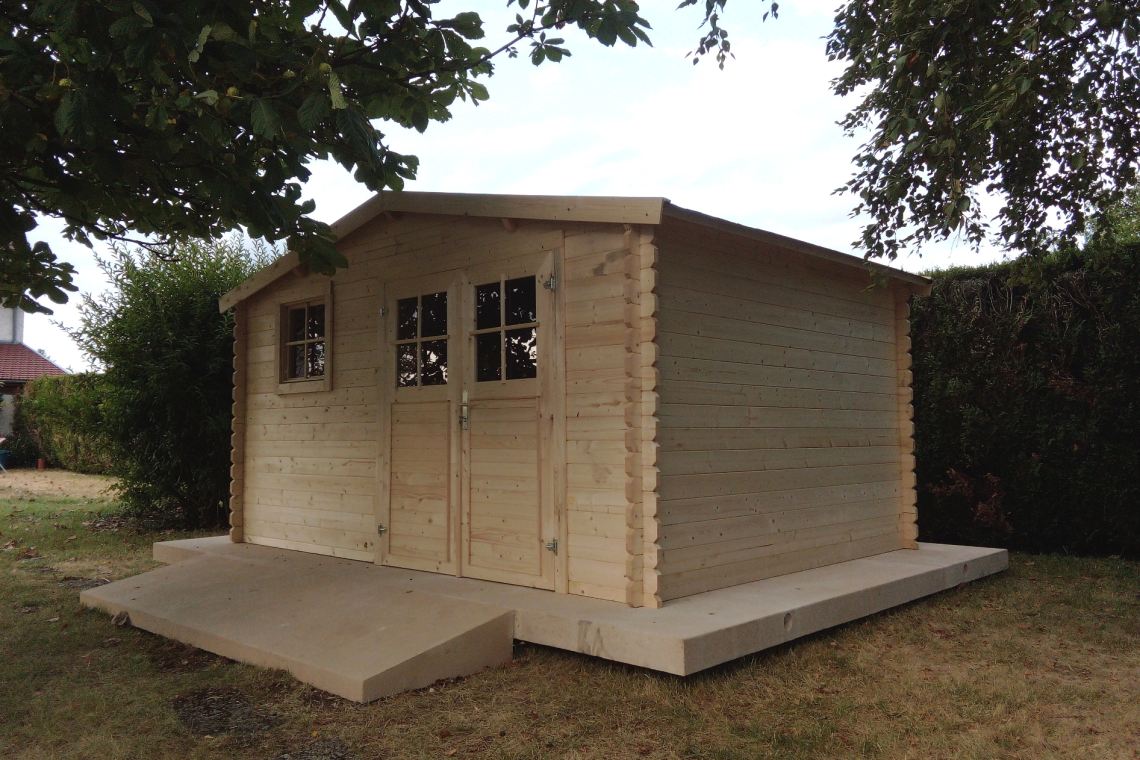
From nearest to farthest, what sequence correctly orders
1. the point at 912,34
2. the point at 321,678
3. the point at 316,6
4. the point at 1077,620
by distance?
the point at 316,6
the point at 321,678
the point at 912,34
the point at 1077,620

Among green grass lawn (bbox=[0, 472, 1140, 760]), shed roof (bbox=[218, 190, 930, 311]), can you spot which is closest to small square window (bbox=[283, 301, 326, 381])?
shed roof (bbox=[218, 190, 930, 311])

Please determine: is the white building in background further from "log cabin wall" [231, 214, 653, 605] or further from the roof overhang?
the roof overhang

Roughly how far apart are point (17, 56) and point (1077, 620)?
6.73 meters

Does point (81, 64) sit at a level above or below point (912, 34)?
below

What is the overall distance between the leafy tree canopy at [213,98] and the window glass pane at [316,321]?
188cm

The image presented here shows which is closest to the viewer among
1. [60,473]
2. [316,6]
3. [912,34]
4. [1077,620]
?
[316,6]

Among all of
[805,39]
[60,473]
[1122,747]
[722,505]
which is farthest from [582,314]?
[60,473]

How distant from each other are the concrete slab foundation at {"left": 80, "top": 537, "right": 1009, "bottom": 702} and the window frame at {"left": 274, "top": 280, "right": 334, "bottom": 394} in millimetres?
1465

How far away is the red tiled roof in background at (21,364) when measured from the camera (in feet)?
81.2

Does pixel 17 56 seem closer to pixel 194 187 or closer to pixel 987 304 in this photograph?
pixel 194 187

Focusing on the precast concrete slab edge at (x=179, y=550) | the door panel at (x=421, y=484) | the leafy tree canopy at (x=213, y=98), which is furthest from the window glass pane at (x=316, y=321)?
the precast concrete slab edge at (x=179, y=550)

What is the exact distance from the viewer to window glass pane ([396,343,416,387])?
19.6 ft

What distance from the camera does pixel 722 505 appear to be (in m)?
5.09

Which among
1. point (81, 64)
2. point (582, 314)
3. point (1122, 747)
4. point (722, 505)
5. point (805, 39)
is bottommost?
point (1122, 747)
